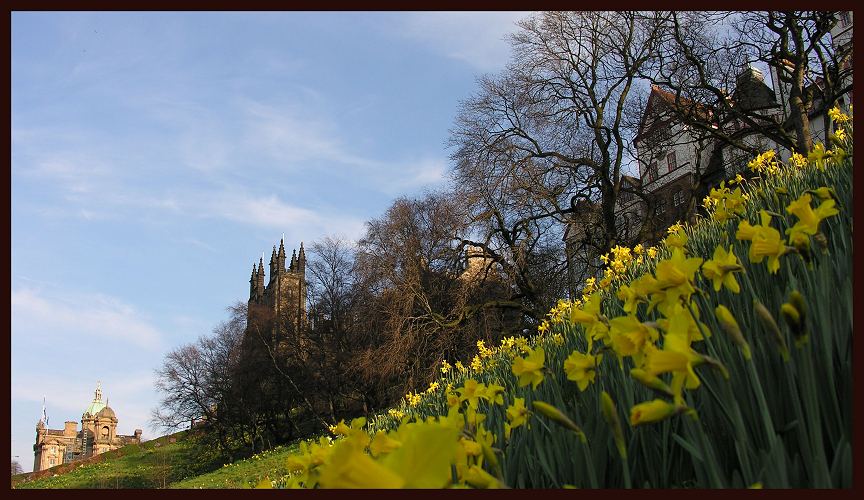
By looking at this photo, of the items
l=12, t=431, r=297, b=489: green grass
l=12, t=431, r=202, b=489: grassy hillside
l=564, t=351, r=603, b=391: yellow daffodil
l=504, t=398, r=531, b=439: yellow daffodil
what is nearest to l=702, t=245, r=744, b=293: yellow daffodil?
l=564, t=351, r=603, b=391: yellow daffodil

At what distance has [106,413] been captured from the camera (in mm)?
100875

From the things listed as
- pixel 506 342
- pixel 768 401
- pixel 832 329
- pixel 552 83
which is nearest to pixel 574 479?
pixel 768 401

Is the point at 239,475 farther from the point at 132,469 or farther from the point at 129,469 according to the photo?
the point at 129,469

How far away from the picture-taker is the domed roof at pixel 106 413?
10012cm

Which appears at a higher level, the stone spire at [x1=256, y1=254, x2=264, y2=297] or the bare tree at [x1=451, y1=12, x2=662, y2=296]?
the stone spire at [x1=256, y1=254, x2=264, y2=297]

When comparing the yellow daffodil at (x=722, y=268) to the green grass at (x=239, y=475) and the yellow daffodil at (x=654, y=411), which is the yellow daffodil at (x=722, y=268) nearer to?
the yellow daffodil at (x=654, y=411)

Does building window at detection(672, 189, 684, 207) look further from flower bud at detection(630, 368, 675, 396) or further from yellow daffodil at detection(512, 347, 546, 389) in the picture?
flower bud at detection(630, 368, 675, 396)

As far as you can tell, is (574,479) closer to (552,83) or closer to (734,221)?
(734,221)

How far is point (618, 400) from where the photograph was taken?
1.91m

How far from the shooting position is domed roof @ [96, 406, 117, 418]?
100125 mm

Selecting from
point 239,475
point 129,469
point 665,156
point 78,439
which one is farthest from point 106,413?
point 665,156

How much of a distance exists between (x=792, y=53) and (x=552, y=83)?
5.92 metres

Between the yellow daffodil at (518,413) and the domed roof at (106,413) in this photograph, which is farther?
the domed roof at (106,413)

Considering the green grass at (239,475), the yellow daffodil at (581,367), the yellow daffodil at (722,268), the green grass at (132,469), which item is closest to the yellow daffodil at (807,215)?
the yellow daffodil at (722,268)
